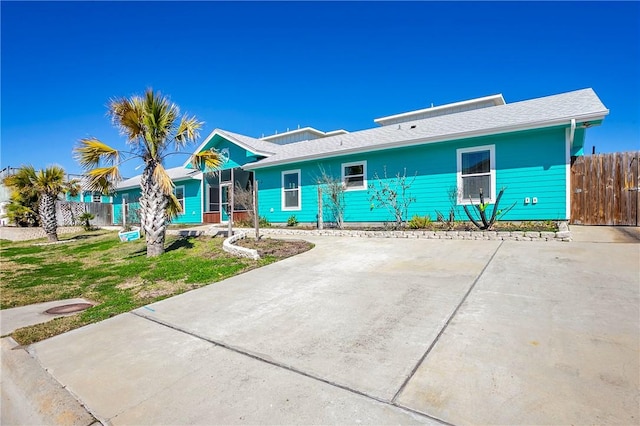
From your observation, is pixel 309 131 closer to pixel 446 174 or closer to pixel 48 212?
pixel 446 174

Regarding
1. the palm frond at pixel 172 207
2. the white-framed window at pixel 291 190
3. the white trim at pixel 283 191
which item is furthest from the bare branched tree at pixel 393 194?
the palm frond at pixel 172 207

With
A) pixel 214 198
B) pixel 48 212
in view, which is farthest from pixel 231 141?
pixel 48 212

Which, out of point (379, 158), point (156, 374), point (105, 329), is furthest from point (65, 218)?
→ point (156, 374)

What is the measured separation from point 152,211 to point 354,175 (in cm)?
726

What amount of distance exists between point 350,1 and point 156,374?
1088cm

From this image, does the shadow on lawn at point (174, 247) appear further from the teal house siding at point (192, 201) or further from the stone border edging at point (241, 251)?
the teal house siding at point (192, 201)

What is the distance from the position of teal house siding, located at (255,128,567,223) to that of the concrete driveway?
179 inches

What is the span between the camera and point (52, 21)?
955 centimetres

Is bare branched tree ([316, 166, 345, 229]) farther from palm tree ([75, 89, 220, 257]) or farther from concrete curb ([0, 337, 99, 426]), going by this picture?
concrete curb ([0, 337, 99, 426])

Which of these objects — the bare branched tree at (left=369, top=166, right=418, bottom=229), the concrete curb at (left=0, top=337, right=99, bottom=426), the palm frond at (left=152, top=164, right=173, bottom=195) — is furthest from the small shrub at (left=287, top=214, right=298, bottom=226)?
the concrete curb at (left=0, top=337, right=99, bottom=426)

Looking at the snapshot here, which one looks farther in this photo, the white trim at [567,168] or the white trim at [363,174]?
the white trim at [363,174]

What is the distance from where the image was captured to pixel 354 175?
1288 cm

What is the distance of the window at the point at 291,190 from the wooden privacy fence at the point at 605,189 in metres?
9.77

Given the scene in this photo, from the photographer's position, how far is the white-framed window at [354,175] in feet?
41.3
